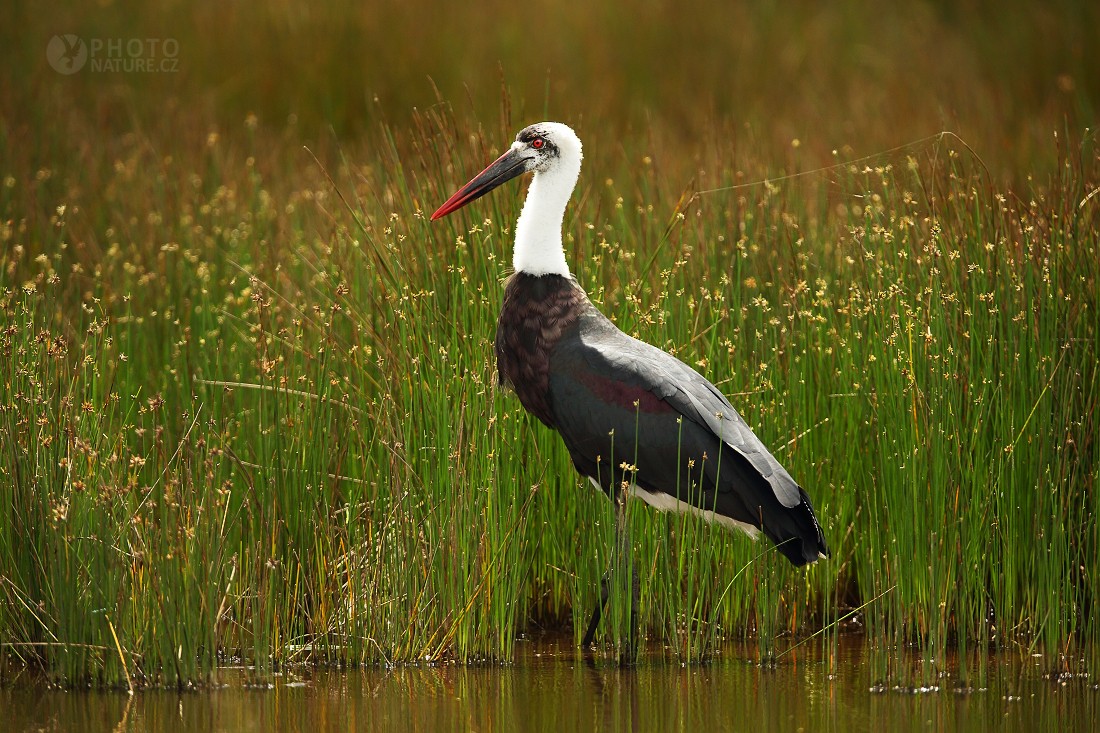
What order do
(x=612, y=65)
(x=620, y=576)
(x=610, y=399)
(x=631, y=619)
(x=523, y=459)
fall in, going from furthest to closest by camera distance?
(x=612, y=65) < (x=523, y=459) < (x=610, y=399) < (x=620, y=576) < (x=631, y=619)

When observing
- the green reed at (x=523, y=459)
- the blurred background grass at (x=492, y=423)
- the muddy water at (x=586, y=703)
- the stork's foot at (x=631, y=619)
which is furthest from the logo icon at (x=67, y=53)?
the muddy water at (x=586, y=703)

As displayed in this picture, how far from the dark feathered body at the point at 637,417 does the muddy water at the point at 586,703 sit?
0.58 meters

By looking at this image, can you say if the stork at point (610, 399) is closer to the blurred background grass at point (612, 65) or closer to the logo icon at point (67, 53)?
the blurred background grass at point (612, 65)

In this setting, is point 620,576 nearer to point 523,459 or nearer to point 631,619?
point 631,619

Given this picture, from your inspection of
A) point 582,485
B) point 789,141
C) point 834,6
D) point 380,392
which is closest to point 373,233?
point 380,392

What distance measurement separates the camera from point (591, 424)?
5648mm

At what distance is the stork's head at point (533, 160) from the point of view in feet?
20.0

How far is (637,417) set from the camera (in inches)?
211

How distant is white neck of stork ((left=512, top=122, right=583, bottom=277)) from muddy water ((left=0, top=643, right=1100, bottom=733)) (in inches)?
62.5

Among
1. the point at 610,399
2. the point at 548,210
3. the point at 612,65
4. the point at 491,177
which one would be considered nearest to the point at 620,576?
the point at 610,399

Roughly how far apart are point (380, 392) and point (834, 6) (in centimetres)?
981

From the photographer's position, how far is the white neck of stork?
5965mm

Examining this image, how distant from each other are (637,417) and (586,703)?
102cm

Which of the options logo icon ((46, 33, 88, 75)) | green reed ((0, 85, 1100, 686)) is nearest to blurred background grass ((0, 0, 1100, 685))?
green reed ((0, 85, 1100, 686))
